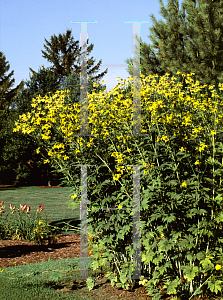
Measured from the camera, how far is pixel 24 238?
654cm

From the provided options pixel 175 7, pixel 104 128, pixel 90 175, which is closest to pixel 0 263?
pixel 90 175

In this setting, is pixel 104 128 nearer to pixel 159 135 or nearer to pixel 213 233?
pixel 159 135

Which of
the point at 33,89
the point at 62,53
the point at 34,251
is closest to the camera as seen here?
the point at 34,251

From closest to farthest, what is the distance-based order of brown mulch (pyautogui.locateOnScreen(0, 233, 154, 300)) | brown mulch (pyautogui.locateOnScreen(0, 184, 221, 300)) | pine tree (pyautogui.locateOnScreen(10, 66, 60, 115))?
1. brown mulch (pyautogui.locateOnScreen(0, 184, 221, 300))
2. brown mulch (pyautogui.locateOnScreen(0, 233, 154, 300))
3. pine tree (pyautogui.locateOnScreen(10, 66, 60, 115))

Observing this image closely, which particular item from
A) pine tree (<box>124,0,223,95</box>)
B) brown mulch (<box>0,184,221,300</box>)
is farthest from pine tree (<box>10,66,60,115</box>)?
brown mulch (<box>0,184,221,300</box>)

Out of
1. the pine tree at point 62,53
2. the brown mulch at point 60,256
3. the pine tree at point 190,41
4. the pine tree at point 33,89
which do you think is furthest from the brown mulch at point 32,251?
the pine tree at point 62,53

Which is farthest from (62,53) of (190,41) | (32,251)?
(32,251)

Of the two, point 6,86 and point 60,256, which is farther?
point 6,86

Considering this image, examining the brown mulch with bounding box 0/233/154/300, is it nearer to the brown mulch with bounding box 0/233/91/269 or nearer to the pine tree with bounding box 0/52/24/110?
the brown mulch with bounding box 0/233/91/269

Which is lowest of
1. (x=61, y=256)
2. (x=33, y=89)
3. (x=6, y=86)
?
(x=61, y=256)

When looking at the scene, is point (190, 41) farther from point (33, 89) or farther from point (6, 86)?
point (6, 86)

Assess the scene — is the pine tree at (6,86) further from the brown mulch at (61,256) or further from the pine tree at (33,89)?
the brown mulch at (61,256)

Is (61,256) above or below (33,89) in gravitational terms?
below

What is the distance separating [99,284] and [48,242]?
2.48m
